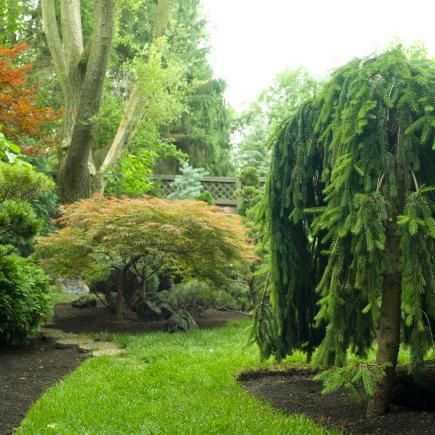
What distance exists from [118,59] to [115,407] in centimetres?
1426

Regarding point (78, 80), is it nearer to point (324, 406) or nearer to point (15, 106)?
point (15, 106)

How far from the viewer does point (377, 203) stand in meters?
3.38

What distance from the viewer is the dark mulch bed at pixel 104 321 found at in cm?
883

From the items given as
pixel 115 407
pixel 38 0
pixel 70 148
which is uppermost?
pixel 38 0

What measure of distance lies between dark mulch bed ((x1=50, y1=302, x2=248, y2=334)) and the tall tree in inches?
105

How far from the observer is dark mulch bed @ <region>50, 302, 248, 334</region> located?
8828mm

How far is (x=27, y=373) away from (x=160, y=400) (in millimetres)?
1959

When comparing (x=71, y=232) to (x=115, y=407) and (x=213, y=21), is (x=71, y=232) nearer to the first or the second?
(x=115, y=407)

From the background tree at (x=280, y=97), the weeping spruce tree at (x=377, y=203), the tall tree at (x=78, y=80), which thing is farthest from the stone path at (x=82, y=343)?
the background tree at (x=280, y=97)

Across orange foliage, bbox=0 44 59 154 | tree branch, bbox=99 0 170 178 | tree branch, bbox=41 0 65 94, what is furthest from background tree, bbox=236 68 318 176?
orange foliage, bbox=0 44 59 154

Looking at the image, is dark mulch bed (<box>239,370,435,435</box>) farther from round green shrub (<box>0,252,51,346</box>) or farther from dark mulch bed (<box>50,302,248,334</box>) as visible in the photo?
dark mulch bed (<box>50,302,248,334</box>)

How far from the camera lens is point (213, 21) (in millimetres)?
20922

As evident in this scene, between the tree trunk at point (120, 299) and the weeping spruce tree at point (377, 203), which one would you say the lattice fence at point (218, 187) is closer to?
the tree trunk at point (120, 299)

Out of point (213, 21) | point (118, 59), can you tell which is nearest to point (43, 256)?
point (118, 59)
